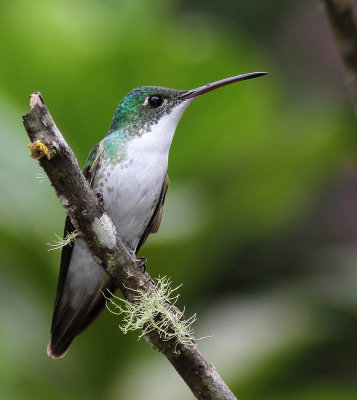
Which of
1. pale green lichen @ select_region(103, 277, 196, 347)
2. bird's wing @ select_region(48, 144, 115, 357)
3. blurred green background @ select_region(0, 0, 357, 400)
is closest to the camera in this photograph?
pale green lichen @ select_region(103, 277, 196, 347)

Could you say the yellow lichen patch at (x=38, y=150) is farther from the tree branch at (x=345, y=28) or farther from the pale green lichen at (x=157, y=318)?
the tree branch at (x=345, y=28)

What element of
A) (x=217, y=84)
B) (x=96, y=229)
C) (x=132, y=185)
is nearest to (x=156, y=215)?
(x=132, y=185)

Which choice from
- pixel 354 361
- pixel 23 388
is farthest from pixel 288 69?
pixel 23 388

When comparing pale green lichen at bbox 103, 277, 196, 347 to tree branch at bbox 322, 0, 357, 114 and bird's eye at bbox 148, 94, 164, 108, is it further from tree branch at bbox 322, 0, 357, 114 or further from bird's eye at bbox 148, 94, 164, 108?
bird's eye at bbox 148, 94, 164, 108

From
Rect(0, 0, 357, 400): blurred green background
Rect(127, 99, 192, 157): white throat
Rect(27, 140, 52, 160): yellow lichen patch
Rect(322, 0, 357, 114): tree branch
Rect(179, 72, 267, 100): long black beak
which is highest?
Rect(27, 140, 52, 160): yellow lichen patch

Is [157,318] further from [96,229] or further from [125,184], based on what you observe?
[125,184]

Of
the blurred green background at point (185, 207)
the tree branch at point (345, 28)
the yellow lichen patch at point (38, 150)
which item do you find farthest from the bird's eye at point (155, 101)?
the yellow lichen patch at point (38, 150)

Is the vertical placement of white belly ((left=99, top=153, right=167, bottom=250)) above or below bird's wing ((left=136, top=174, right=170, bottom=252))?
above

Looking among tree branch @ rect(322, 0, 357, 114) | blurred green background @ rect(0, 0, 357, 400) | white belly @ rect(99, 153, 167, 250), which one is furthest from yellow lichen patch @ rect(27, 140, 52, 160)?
blurred green background @ rect(0, 0, 357, 400)
